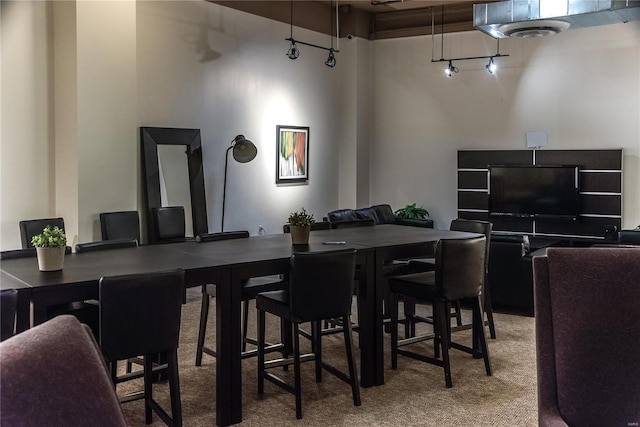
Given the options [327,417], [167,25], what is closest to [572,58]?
[167,25]

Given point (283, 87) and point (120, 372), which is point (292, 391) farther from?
point (283, 87)

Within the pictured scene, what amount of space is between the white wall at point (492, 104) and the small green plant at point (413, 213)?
0.55 feet

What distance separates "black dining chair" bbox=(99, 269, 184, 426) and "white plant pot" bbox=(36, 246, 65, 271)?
19.2 inches

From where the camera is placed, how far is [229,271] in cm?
356

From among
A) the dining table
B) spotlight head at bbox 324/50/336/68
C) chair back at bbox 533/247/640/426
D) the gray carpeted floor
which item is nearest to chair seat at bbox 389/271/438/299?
the dining table

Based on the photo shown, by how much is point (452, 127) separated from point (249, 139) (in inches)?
124

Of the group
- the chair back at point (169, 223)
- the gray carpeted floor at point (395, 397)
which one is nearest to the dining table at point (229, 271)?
the gray carpeted floor at point (395, 397)

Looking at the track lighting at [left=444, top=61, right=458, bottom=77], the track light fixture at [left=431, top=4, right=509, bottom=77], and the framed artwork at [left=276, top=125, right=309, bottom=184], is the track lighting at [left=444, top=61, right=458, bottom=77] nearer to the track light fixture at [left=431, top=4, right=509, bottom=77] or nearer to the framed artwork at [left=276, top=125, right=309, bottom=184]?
the track light fixture at [left=431, top=4, right=509, bottom=77]

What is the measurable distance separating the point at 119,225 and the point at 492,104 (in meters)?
5.47

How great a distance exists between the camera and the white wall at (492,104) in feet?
26.5

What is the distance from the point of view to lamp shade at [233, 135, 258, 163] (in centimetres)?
751

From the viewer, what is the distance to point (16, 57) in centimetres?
597

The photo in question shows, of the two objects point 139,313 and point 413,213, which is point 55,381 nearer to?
point 139,313

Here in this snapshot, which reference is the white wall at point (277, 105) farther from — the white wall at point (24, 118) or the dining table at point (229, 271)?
the dining table at point (229, 271)
